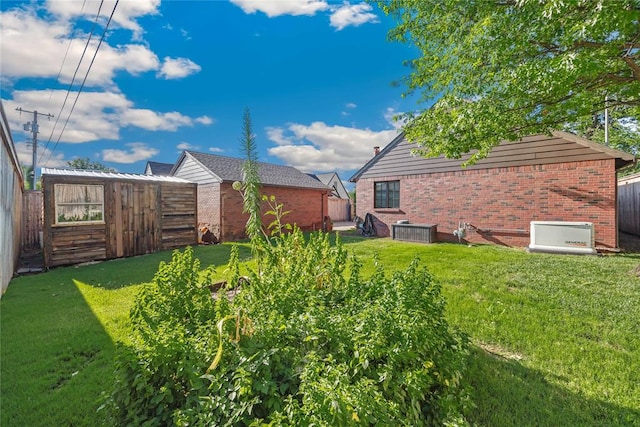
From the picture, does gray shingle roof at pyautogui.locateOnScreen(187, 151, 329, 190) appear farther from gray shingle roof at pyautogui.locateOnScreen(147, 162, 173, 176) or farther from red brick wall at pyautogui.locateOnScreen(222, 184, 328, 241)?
gray shingle roof at pyautogui.locateOnScreen(147, 162, 173, 176)

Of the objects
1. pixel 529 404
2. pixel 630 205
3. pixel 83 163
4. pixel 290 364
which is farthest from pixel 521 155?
pixel 83 163

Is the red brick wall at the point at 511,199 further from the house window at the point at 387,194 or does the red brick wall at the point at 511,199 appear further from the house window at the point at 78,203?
the house window at the point at 78,203

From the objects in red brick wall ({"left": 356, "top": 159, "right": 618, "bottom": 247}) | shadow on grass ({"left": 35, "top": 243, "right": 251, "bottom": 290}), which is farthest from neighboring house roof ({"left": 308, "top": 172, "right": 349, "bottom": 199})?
shadow on grass ({"left": 35, "top": 243, "right": 251, "bottom": 290})

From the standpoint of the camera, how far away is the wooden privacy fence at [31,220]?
10617 mm

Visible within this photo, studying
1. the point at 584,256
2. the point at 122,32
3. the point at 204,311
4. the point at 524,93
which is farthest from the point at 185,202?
the point at 584,256

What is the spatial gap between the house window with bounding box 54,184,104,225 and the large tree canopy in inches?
367

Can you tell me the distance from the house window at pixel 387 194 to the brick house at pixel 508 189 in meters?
0.04

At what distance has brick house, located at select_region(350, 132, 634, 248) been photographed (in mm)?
7855

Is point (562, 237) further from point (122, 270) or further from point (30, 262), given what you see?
point (30, 262)

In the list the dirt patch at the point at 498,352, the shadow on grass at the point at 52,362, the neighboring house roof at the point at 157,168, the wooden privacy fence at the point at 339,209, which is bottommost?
the shadow on grass at the point at 52,362

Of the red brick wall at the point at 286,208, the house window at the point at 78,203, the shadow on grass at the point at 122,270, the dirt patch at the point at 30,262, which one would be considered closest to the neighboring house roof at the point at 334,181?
the red brick wall at the point at 286,208

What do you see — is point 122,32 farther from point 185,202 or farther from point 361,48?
Result: point 361,48

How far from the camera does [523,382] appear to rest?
8.31 feet

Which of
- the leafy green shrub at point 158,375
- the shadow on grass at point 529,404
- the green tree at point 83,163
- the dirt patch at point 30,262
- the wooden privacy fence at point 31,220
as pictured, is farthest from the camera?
the green tree at point 83,163
